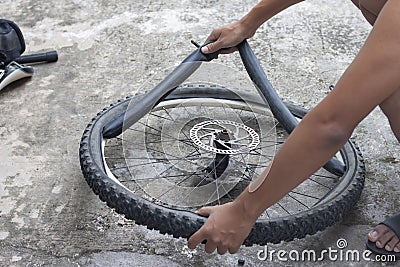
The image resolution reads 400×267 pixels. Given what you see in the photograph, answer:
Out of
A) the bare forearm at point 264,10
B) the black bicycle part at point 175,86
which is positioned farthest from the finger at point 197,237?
the bare forearm at point 264,10

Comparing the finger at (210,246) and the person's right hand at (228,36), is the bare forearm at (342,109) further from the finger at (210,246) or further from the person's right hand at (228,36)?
the person's right hand at (228,36)

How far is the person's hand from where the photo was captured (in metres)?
1.39

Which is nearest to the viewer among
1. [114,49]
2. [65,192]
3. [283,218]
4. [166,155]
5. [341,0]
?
[283,218]

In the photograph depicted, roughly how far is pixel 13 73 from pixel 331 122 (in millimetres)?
1544

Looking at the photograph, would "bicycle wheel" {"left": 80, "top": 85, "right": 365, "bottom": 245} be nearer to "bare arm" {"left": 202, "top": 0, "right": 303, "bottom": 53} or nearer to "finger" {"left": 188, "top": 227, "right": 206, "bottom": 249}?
"finger" {"left": 188, "top": 227, "right": 206, "bottom": 249}

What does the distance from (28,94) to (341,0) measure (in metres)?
1.63

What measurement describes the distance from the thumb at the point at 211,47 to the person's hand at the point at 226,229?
2.19 feet

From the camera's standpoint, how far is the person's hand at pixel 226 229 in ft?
4.57

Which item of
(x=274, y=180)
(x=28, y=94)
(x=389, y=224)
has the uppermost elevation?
(x=274, y=180)

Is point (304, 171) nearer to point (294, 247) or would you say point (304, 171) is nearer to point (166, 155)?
point (294, 247)

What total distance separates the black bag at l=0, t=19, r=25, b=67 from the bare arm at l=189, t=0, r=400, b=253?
1445 millimetres

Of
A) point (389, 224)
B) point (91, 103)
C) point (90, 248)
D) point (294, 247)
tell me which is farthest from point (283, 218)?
point (91, 103)

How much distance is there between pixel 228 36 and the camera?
1965mm

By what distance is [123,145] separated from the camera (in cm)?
210
